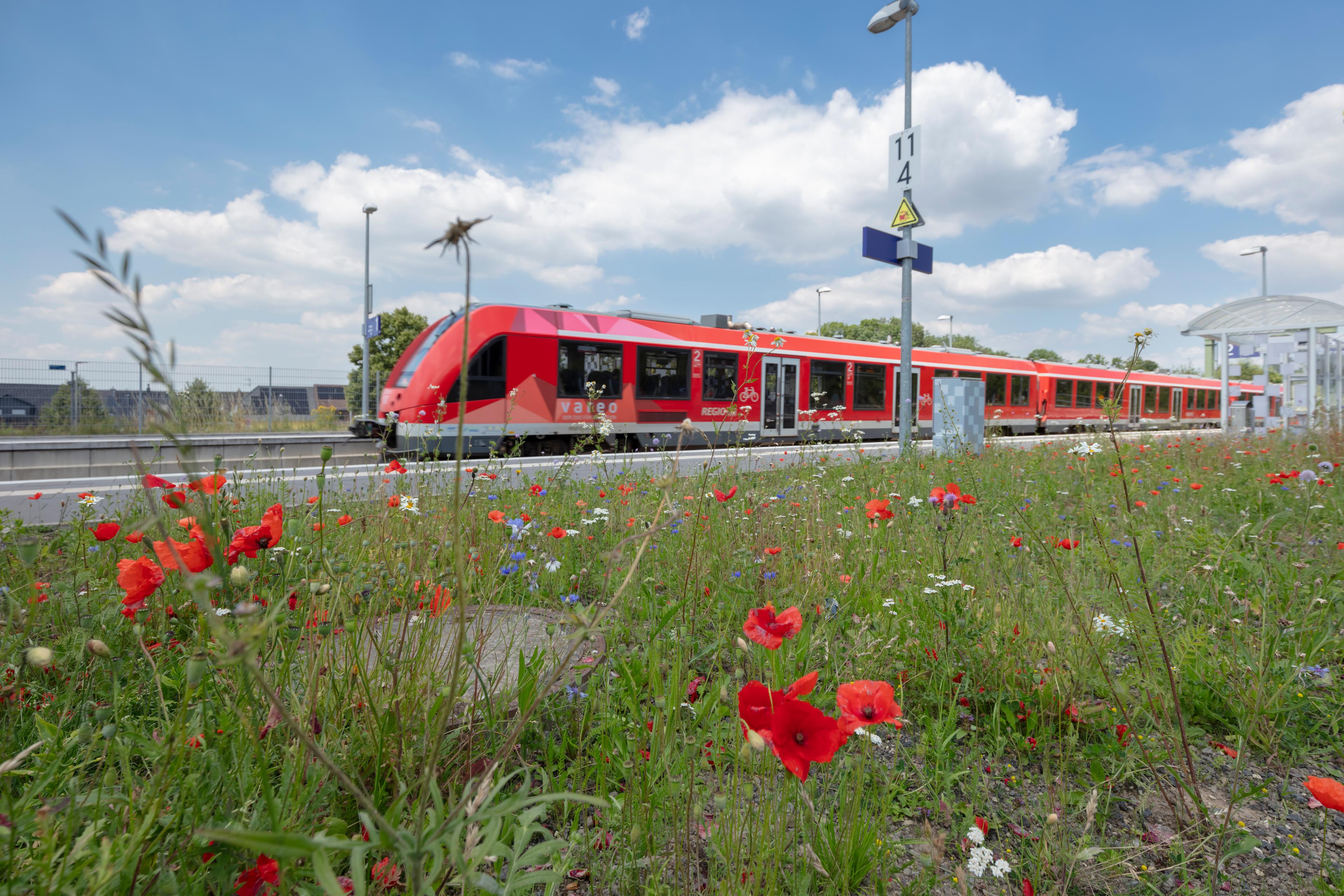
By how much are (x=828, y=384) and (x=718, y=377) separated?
3.24 meters

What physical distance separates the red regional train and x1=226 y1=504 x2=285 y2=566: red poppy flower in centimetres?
357

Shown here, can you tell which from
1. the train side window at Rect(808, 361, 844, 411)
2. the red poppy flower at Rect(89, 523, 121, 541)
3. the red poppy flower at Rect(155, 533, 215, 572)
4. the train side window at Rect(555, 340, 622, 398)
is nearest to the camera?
the red poppy flower at Rect(155, 533, 215, 572)

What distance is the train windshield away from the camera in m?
10.6

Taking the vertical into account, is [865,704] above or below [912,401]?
below

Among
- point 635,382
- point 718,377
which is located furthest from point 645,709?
point 718,377

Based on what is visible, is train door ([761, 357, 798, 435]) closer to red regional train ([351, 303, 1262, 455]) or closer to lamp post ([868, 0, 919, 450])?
red regional train ([351, 303, 1262, 455])

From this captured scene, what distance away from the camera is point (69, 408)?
16.1m

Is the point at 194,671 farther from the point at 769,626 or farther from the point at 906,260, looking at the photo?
the point at 906,260

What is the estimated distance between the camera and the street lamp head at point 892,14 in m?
9.48

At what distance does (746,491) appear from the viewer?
4195 millimetres

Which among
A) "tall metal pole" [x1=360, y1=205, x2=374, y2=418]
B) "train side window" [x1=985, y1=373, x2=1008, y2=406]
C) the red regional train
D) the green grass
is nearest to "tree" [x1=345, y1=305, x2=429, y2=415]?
"tall metal pole" [x1=360, y1=205, x2=374, y2=418]

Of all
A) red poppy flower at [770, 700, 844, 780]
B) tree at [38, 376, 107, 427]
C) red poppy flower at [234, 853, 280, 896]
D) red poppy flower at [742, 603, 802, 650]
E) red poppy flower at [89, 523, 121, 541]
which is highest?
tree at [38, 376, 107, 427]

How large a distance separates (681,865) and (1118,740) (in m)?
1.35

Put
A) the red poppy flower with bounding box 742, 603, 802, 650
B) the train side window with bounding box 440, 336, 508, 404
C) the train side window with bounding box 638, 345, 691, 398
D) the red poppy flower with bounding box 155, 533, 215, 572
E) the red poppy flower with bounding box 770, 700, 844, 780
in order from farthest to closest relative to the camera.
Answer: the train side window with bounding box 638, 345, 691, 398 < the train side window with bounding box 440, 336, 508, 404 < the red poppy flower with bounding box 155, 533, 215, 572 < the red poppy flower with bounding box 742, 603, 802, 650 < the red poppy flower with bounding box 770, 700, 844, 780
